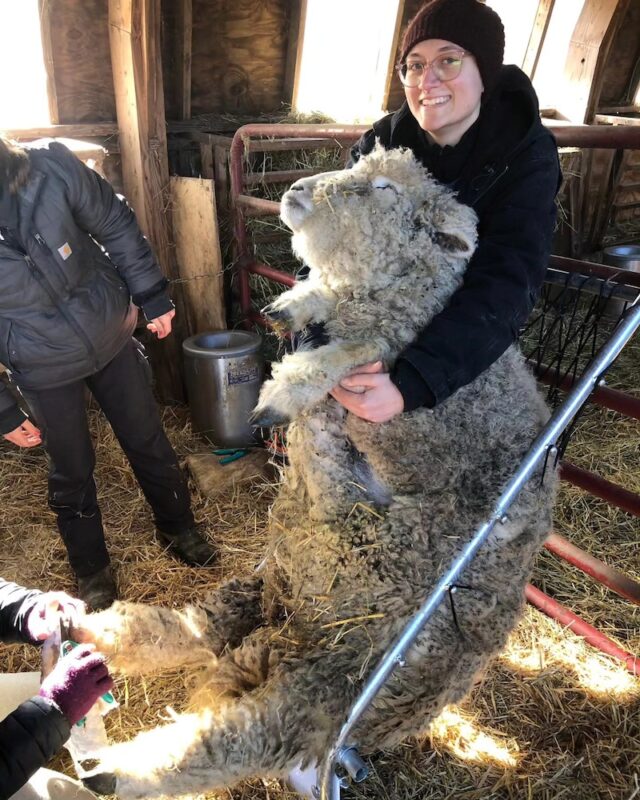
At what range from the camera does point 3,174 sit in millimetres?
2100

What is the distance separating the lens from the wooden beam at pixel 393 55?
486cm

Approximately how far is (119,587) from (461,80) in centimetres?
274

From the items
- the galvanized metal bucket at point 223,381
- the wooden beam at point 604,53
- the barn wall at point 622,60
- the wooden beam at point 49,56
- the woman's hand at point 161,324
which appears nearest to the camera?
the woman's hand at point 161,324

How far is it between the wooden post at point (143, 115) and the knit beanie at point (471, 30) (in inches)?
103

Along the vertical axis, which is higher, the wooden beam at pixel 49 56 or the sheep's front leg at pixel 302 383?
the wooden beam at pixel 49 56

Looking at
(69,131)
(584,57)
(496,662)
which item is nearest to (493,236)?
(496,662)

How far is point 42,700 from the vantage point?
1.51 metres

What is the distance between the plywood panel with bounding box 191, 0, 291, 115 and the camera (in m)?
4.24

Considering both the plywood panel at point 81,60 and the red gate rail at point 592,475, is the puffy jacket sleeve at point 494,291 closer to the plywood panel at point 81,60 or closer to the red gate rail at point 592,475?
the red gate rail at point 592,475

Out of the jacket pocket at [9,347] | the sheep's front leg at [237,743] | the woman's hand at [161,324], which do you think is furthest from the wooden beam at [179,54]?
the sheep's front leg at [237,743]

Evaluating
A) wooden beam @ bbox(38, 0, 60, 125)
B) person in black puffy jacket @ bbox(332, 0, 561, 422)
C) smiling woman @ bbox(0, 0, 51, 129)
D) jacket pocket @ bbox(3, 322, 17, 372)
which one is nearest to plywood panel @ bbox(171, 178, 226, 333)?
wooden beam @ bbox(38, 0, 60, 125)

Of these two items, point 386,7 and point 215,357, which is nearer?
point 215,357

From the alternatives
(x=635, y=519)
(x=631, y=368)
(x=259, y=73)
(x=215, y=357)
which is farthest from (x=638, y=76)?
(x=215, y=357)

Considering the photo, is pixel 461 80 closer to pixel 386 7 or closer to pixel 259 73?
pixel 259 73
